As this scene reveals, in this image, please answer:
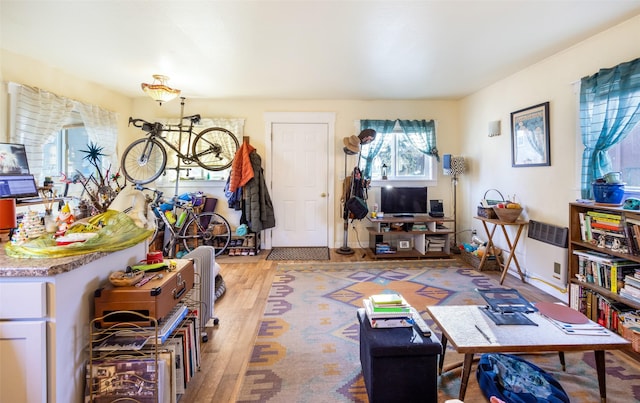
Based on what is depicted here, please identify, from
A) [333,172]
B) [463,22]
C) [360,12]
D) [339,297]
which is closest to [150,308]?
[339,297]

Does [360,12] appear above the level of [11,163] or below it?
above

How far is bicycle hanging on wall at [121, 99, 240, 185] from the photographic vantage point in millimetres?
4461

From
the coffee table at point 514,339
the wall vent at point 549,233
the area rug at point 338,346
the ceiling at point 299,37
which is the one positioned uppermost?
the ceiling at point 299,37

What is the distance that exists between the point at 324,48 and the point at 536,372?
9.64 ft

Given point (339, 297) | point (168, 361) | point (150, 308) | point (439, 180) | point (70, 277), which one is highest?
point (439, 180)

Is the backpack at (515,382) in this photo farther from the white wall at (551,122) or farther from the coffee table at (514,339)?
the white wall at (551,122)

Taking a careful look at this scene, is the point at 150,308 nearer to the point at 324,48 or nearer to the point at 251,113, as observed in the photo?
the point at 324,48

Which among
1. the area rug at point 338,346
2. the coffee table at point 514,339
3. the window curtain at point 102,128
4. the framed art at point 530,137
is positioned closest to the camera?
the coffee table at point 514,339

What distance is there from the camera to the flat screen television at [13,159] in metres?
2.61

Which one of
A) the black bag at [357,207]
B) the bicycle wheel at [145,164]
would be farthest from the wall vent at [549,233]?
the bicycle wheel at [145,164]

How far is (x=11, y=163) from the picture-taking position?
268 cm

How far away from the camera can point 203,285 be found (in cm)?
228

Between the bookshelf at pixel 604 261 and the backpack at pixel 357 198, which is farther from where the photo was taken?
the backpack at pixel 357 198

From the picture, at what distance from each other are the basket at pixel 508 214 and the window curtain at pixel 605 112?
2.26ft
